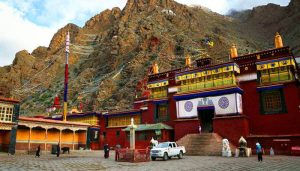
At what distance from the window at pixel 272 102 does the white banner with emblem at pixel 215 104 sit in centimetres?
258

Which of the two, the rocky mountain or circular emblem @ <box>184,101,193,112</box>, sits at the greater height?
the rocky mountain

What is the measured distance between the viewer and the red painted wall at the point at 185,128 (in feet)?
113

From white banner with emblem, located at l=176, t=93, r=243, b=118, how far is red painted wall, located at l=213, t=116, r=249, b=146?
898 millimetres

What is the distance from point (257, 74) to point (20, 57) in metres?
136

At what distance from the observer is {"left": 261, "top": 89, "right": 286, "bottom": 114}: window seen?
29953 mm

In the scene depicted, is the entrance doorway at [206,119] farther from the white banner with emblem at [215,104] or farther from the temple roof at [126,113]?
the temple roof at [126,113]

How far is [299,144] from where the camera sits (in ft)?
86.9

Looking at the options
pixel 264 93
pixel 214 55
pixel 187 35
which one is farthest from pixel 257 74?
pixel 187 35

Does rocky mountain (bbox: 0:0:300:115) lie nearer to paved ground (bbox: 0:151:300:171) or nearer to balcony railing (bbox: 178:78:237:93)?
balcony railing (bbox: 178:78:237:93)

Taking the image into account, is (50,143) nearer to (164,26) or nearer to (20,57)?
(164,26)

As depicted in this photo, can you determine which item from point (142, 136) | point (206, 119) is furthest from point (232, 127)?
point (142, 136)

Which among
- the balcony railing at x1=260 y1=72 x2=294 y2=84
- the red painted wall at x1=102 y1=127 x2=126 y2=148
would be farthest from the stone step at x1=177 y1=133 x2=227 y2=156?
the red painted wall at x1=102 y1=127 x2=126 y2=148

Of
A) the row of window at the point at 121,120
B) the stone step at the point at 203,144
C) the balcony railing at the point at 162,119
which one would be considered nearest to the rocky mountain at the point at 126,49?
the row of window at the point at 121,120

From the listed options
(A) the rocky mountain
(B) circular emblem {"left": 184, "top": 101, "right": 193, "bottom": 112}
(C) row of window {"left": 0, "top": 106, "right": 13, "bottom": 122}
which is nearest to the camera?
(C) row of window {"left": 0, "top": 106, "right": 13, "bottom": 122}
